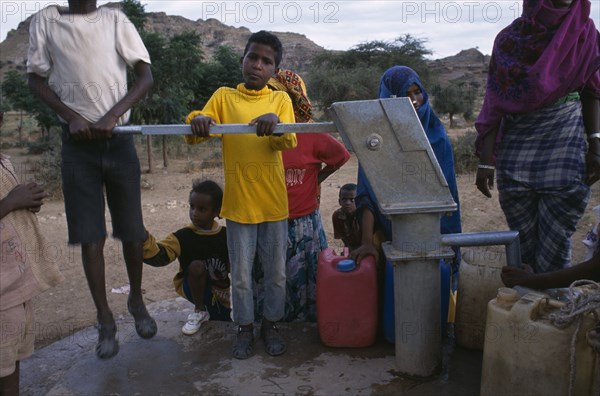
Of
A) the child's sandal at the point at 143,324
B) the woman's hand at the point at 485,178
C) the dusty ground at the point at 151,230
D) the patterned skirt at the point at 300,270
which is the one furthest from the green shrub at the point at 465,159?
the child's sandal at the point at 143,324

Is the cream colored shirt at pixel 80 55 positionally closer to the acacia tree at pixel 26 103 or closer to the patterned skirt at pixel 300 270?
the patterned skirt at pixel 300 270

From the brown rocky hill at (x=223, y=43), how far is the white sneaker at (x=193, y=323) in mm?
54806

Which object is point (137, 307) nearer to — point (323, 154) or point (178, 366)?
point (178, 366)

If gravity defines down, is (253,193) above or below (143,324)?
above

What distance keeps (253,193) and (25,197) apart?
106 cm

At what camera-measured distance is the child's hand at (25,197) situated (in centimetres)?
253

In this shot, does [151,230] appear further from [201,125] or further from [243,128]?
[243,128]

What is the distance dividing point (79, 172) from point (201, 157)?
1252 cm

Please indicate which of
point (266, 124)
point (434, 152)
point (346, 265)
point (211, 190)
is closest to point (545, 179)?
point (434, 152)

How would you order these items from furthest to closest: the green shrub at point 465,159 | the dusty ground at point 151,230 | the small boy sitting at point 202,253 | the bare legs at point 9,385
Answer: the green shrub at point 465,159, the dusty ground at point 151,230, the small boy sitting at point 202,253, the bare legs at point 9,385

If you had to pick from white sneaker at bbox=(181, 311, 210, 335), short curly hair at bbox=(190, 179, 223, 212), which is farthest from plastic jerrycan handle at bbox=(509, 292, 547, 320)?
short curly hair at bbox=(190, 179, 223, 212)

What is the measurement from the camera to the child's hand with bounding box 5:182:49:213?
Result: 2.53 metres

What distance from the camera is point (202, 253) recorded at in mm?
3529

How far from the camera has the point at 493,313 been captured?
7.02 ft
